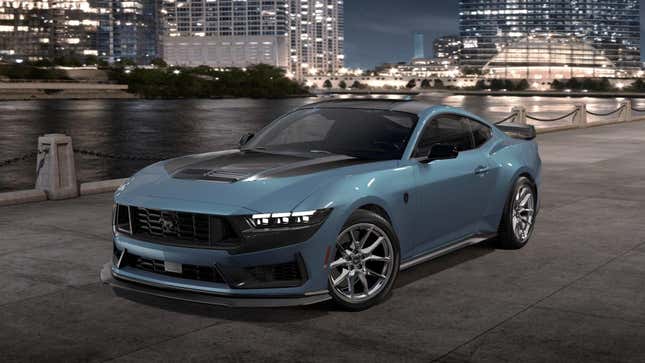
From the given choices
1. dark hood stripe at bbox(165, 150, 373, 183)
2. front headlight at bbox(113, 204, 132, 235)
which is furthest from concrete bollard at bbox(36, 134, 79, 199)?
front headlight at bbox(113, 204, 132, 235)

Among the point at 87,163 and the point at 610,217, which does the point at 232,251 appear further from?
the point at 87,163

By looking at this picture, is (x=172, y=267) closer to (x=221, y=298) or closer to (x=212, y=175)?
(x=221, y=298)

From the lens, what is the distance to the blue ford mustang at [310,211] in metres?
5.23

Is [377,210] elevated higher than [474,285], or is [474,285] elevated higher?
[377,210]

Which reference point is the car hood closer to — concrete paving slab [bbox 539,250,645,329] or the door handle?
the door handle

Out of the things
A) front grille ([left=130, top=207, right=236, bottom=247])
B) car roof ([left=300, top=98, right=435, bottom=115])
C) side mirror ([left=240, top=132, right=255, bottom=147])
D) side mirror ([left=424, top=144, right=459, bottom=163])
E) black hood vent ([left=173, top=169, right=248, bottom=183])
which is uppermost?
car roof ([left=300, top=98, right=435, bottom=115])

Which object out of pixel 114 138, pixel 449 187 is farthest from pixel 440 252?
pixel 114 138

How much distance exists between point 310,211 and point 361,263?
2.17 feet

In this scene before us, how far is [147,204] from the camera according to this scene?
551 cm

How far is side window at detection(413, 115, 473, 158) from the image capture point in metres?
6.72

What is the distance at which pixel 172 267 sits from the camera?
5.37 metres

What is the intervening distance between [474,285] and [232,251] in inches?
87.6

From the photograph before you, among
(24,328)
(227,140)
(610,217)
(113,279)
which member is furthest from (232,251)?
(227,140)

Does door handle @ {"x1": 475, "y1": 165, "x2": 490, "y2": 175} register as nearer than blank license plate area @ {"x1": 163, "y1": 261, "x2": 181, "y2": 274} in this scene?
No
